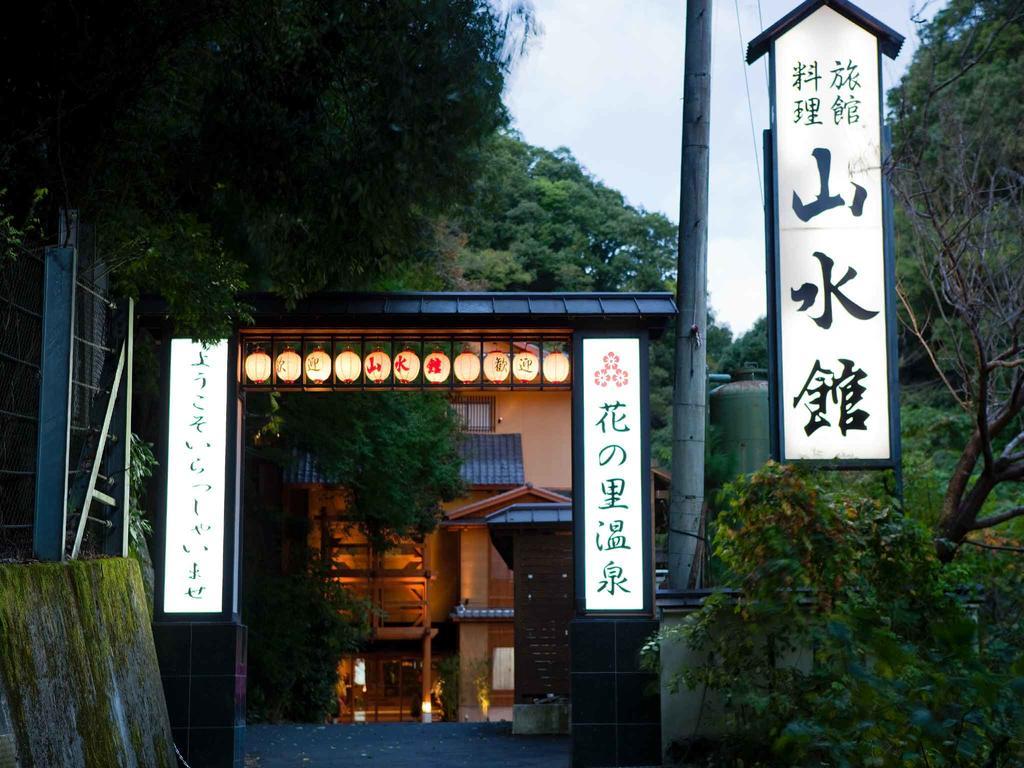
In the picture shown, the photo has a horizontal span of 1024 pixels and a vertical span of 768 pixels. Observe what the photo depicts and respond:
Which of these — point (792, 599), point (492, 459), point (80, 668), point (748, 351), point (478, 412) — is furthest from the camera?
point (478, 412)

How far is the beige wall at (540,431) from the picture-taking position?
32656 millimetres

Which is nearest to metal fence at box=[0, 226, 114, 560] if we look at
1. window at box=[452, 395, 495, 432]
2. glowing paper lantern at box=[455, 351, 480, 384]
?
glowing paper lantern at box=[455, 351, 480, 384]

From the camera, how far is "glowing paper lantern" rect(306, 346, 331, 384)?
11.4 meters

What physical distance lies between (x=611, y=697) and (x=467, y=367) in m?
3.20

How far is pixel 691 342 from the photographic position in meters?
11.0

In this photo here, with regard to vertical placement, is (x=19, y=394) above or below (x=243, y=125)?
below

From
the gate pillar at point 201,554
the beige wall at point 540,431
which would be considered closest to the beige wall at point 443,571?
the beige wall at point 540,431

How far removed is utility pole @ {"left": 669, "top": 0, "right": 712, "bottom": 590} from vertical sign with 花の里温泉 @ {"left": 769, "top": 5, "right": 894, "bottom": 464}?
0.85 m

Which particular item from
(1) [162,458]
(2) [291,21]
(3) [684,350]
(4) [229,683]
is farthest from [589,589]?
(2) [291,21]

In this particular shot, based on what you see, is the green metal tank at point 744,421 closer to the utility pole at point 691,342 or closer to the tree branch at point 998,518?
the utility pole at point 691,342

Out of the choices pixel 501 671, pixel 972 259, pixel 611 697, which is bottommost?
pixel 501 671

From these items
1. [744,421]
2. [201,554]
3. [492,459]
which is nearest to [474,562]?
[492,459]

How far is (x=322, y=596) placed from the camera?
2097 centimetres

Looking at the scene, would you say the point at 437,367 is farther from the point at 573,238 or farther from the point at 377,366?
the point at 573,238
